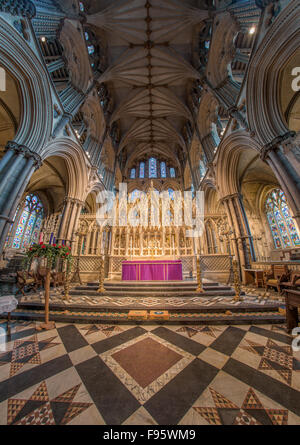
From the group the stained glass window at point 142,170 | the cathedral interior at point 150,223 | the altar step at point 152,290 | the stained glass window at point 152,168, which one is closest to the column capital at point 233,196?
the cathedral interior at point 150,223

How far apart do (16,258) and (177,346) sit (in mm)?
13695

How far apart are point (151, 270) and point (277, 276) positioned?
16.0ft

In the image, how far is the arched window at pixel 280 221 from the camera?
11560 mm

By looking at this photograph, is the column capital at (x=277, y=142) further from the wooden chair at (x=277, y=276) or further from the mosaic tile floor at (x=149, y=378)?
the mosaic tile floor at (x=149, y=378)

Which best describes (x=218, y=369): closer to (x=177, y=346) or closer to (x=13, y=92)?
(x=177, y=346)

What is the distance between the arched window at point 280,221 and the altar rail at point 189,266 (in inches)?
309

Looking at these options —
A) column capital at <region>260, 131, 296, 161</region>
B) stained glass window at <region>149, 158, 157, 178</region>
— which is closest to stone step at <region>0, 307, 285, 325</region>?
column capital at <region>260, 131, 296, 161</region>

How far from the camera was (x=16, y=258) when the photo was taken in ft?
36.3

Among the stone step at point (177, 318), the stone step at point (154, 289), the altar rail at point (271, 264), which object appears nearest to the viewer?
the stone step at point (177, 318)

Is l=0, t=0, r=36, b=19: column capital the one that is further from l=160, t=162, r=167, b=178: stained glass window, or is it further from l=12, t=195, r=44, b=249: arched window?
l=160, t=162, r=167, b=178: stained glass window

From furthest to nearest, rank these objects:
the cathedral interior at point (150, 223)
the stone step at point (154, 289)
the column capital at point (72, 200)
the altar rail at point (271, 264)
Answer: the column capital at point (72, 200), the altar rail at point (271, 264), the stone step at point (154, 289), the cathedral interior at point (150, 223)

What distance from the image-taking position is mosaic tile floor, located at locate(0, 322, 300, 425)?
3.96 feet

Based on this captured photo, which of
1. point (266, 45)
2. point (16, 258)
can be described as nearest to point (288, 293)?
point (266, 45)

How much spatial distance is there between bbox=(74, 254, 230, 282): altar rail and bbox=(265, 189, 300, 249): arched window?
7857mm
